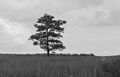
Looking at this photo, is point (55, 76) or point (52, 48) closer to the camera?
point (55, 76)

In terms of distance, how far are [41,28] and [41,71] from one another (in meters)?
24.9

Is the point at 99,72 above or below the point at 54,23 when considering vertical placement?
below

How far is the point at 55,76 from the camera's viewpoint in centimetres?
1269

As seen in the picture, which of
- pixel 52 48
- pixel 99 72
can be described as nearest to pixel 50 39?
pixel 52 48

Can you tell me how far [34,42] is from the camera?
39.1m

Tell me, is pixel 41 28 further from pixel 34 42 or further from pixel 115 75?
pixel 115 75

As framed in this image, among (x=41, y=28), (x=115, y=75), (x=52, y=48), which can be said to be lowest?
(x=115, y=75)

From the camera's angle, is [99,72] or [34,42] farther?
[34,42]

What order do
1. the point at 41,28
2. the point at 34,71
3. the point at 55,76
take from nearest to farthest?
1. the point at 55,76
2. the point at 34,71
3. the point at 41,28

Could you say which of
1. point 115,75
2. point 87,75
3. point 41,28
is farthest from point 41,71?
point 41,28

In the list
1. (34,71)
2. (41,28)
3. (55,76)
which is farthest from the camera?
(41,28)

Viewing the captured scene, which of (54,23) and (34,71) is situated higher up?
(54,23)

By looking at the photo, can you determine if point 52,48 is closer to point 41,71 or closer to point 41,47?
point 41,47

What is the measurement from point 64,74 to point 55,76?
0.57 meters
